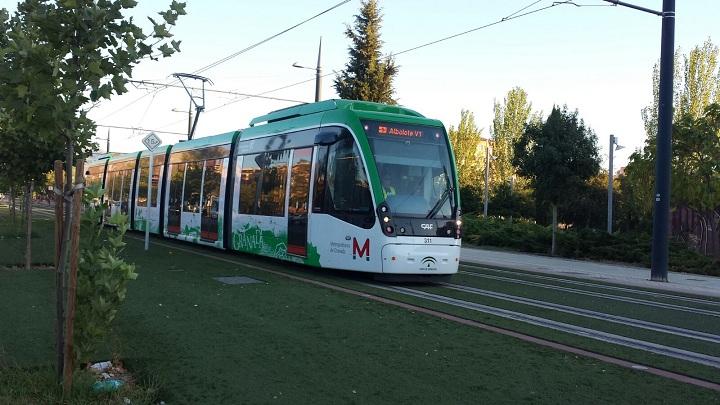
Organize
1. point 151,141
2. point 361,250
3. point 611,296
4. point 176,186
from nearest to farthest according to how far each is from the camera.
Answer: point 361,250 → point 611,296 → point 151,141 → point 176,186

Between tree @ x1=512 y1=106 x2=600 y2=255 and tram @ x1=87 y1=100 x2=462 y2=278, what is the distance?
1250 cm

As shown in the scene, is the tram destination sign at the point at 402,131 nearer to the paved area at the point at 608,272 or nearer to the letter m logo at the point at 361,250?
the letter m logo at the point at 361,250

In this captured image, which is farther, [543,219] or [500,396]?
[543,219]

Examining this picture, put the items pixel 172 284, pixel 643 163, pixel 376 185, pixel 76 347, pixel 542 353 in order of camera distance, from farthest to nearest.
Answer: pixel 643 163 < pixel 376 185 < pixel 172 284 < pixel 542 353 < pixel 76 347

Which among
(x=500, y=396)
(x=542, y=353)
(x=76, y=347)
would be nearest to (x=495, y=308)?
(x=542, y=353)

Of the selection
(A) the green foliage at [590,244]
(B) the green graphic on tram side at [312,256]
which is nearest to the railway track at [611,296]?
(B) the green graphic on tram side at [312,256]

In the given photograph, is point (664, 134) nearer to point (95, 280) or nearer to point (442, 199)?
point (442, 199)

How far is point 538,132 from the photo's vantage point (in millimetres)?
25219

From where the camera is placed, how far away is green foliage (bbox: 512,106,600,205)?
24.4 meters

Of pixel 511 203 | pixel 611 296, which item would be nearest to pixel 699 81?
pixel 511 203

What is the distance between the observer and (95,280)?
4918 millimetres

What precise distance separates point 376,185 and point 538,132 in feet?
50.2

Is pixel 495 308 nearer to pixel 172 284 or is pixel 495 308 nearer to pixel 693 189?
pixel 172 284

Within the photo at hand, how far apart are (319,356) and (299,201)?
729cm
